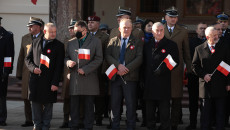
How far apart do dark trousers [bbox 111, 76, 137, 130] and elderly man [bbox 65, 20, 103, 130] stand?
12.4 inches

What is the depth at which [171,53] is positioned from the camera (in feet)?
25.2

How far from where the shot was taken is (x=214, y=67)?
7.62 meters

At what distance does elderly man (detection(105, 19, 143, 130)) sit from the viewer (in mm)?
7805

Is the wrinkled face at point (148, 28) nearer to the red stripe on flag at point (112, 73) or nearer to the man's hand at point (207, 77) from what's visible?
the red stripe on flag at point (112, 73)

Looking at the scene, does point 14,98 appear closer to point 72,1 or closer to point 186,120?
point 72,1

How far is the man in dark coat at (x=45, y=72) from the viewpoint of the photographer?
25.2ft

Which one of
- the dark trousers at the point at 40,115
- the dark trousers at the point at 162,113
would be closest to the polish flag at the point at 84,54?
the dark trousers at the point at 40,115

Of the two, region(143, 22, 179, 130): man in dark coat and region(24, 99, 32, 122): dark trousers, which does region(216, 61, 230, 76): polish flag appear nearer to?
region(143, 22, 179, 130): man in dark coat

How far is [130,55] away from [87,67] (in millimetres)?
735

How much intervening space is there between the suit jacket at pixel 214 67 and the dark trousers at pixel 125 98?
1.12 metres

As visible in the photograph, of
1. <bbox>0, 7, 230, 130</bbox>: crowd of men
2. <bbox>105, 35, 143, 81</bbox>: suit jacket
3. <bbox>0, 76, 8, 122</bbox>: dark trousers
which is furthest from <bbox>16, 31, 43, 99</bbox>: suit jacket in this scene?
<bbox>105, 35, 143, 81</bbox>: suit jacket

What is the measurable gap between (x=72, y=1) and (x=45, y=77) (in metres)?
4.28

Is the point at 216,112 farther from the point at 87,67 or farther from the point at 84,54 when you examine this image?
the point at 84,54

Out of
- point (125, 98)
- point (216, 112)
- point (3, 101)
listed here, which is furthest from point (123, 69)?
point (3, 101)
